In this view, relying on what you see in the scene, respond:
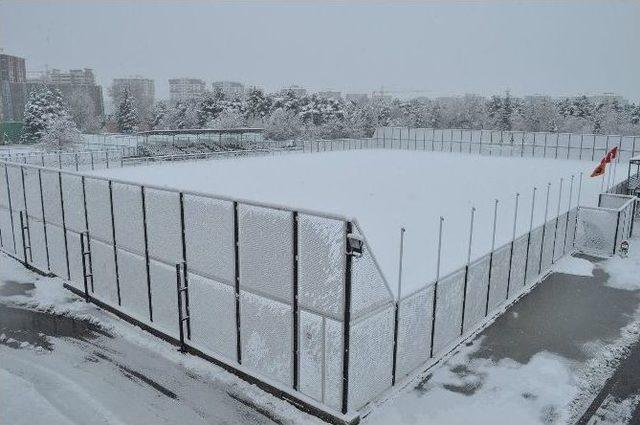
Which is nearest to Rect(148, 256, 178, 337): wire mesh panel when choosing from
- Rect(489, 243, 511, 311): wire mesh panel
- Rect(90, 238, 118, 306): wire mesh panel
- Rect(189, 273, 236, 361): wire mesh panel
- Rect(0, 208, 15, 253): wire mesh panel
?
Rect(189, 273, 236, 361): wire mesh panel

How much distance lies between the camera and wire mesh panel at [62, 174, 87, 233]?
13195mm

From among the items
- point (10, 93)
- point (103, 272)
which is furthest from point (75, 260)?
point (10, 93)

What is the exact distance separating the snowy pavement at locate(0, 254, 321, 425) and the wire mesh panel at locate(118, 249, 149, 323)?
1.22 ft

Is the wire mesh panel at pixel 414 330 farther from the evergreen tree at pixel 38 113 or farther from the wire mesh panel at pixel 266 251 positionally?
the evergreen tree at pixel 38 113

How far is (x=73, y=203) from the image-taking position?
1348 centimetres

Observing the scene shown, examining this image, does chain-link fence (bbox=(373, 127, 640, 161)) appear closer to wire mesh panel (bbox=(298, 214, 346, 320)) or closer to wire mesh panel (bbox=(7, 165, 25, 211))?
wire mesh panel (bbox=(7, 165, 25, 211))

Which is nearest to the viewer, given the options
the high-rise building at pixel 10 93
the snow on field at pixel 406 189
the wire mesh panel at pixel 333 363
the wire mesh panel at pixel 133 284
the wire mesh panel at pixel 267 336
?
the wire mesh panel at pixel 333 363

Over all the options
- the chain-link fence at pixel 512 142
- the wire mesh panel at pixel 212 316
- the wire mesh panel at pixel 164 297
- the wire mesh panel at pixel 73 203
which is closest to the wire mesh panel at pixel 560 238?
the wire mesh panel at pixel 212 316

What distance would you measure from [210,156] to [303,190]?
24070 mm

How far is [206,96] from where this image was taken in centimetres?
10631

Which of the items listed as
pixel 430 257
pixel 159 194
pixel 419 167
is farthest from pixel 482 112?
pixel 159 194

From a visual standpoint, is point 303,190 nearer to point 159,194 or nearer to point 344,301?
point 159,194

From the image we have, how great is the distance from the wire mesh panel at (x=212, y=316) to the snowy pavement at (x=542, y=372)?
299cm

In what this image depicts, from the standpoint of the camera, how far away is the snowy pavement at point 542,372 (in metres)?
8.80
